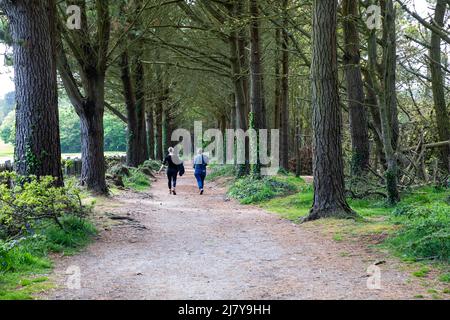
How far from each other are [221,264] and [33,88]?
16.6ft

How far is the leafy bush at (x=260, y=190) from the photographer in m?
15.3

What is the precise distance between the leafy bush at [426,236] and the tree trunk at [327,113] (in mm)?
1851

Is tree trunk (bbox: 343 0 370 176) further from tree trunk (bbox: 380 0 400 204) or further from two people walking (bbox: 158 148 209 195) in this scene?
two people walking (bbox: 158 148 209 195)

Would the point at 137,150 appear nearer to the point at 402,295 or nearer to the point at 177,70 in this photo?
the point at 177,70

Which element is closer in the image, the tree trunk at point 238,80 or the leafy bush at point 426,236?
the leafy bush at point 426,236

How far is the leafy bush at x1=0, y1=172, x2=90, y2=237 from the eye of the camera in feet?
24.0

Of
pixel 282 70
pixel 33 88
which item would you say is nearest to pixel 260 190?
pixel 282 70

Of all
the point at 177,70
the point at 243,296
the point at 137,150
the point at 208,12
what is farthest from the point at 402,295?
the point at 177,70

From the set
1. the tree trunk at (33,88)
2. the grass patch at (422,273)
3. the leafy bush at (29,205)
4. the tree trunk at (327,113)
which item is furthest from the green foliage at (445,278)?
the tree trunk at (33,88)

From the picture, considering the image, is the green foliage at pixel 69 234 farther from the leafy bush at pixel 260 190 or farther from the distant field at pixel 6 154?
the distant field at pixel 6 154

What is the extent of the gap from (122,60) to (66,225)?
13963 millimetres

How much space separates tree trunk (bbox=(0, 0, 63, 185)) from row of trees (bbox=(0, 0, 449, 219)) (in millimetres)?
19

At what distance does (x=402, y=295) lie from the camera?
5.06m

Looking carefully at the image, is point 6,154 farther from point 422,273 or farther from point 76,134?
point 422,273
